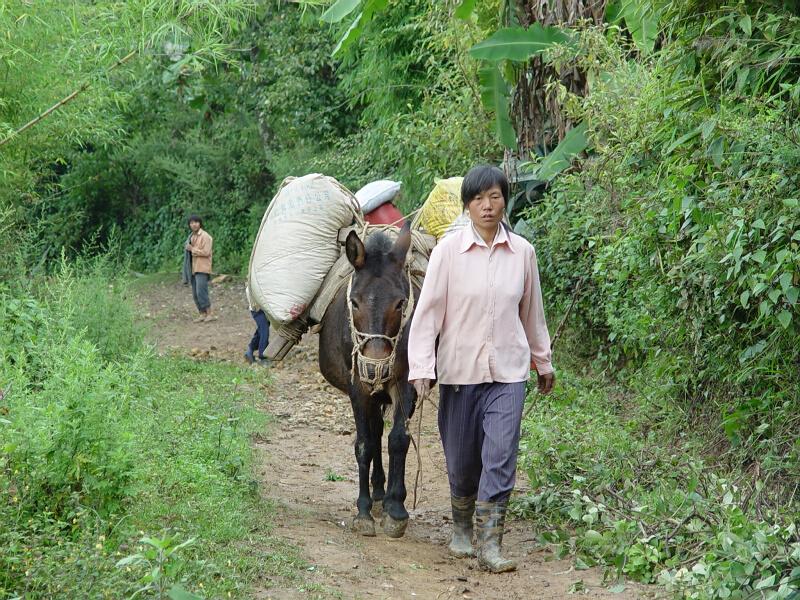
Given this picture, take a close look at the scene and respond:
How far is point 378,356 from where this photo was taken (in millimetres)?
6500

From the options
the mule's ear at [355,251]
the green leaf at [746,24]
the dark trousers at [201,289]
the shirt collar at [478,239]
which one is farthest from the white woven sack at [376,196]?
the dark trousers at [201,289]

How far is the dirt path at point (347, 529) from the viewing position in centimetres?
554


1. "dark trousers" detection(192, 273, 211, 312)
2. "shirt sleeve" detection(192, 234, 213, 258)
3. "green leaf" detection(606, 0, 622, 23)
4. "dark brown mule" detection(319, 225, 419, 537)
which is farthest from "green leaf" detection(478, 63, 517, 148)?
"dark trousers" detection(192, 273, 211, 312)

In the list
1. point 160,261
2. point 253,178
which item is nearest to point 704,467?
point 253,178

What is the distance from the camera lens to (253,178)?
26203 millimetres

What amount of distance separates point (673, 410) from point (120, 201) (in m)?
23.9

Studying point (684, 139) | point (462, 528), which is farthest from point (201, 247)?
point (684, 139)

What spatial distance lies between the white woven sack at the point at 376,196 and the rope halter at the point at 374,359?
70.5 inches

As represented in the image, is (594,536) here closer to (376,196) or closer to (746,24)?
(746,24)

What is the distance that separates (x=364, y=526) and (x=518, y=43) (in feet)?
17.4

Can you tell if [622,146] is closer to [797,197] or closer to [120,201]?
[797,197]

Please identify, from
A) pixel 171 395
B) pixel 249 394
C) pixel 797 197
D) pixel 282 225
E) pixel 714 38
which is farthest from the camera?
pixel 249 394

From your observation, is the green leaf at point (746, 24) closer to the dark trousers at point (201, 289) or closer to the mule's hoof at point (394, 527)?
the mule's hoof at point (394, 527)

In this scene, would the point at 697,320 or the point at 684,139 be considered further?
the point at 697,320
